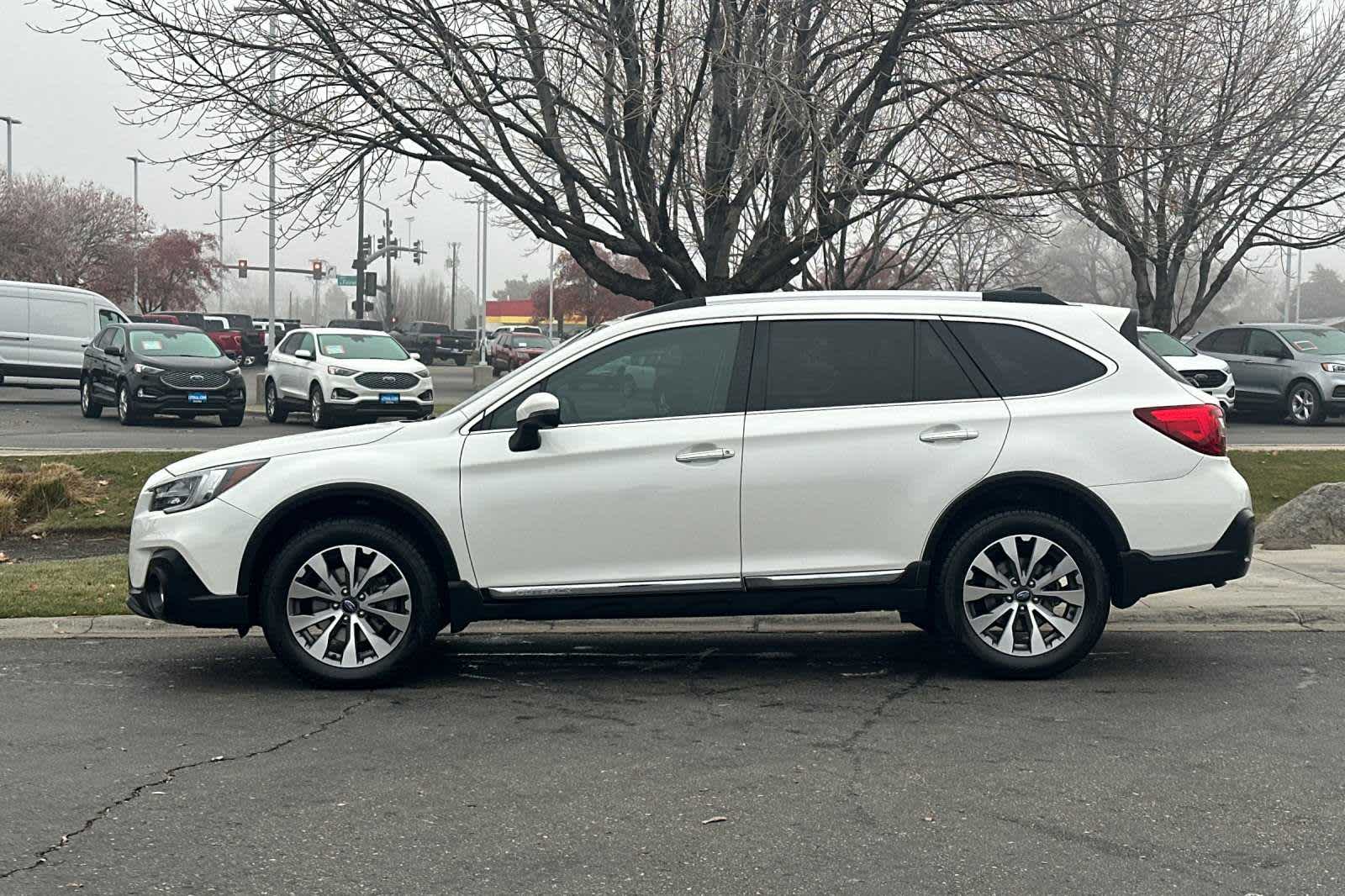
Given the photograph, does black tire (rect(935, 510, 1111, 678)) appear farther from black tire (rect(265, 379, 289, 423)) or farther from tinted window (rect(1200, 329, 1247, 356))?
tinted window (rect(1200, 329, 1247, 356))

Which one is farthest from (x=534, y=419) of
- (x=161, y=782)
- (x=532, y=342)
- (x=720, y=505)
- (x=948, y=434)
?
(x=532, y=342)

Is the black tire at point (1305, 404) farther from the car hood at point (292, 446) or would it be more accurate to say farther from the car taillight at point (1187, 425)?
the car hood at point (292, 446)

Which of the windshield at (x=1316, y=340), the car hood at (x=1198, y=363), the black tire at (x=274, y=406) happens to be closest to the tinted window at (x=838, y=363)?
the car hood at (x=1198, y=363)

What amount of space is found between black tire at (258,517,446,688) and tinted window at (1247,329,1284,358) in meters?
22.0

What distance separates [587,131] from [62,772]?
36.8ft

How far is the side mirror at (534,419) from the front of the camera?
6555 millimetres

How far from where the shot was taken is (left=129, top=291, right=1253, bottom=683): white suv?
664 cm

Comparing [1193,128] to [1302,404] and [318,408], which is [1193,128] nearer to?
[1302,404]

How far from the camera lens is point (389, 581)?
263 inches

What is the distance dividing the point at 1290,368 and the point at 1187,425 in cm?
1990

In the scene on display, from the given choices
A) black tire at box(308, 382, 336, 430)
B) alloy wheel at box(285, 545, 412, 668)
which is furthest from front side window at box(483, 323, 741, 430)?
black tire at box(308, 382, 336, 430)

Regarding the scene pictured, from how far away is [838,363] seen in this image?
22.7 feet

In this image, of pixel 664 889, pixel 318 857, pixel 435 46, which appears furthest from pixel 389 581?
pixel 435 46

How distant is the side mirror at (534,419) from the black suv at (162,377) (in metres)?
18.2
